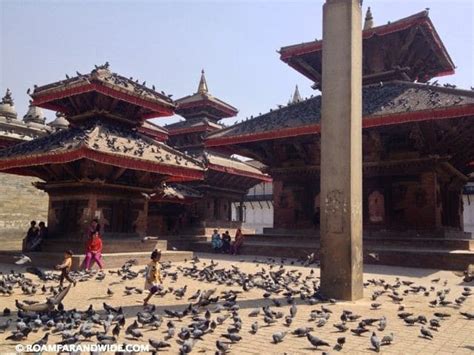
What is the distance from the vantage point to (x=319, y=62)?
2303 centimetres

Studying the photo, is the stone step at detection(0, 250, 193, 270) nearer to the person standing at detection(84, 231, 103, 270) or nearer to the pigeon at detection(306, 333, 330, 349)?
the person standing at detection(84, 231, 103, 270)

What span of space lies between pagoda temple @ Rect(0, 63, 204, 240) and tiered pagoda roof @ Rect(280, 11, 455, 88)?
28.3 ft

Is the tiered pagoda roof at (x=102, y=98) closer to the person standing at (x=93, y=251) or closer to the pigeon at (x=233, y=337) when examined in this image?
the person standing at (x=93, y=251)

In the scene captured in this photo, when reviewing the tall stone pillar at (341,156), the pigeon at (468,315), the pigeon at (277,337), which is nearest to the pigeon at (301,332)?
the pigeon at (277,337)

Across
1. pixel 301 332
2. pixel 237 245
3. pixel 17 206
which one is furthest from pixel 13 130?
pixel 301 332

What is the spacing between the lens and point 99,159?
45.4 ft

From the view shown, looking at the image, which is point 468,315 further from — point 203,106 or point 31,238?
point 203,106

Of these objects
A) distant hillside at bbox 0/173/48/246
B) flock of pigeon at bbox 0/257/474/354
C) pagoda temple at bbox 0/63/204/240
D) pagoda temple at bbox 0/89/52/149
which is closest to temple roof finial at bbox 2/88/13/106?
pagoda temple at bbox 0/89/52/149

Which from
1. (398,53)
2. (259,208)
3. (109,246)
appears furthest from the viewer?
(259,208)

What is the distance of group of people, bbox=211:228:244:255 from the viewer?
19.8 m

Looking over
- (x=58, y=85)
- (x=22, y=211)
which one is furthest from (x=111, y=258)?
(x=22, y=211)

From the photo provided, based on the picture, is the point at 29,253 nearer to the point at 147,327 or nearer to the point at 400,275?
the point at 147,327

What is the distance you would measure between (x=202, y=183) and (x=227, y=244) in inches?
296

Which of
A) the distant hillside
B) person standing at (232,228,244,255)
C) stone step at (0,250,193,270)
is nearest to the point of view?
stone step at (0,250,193,270)
